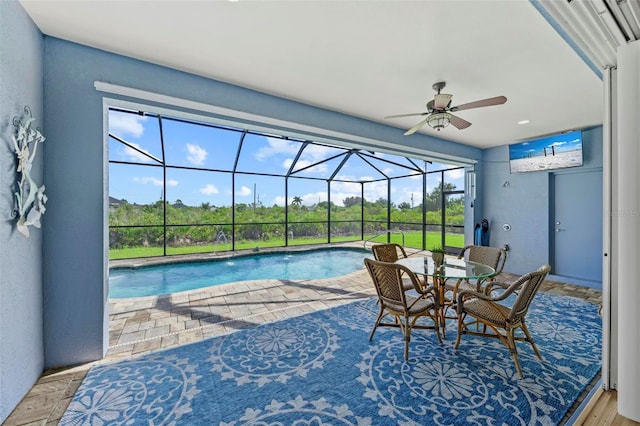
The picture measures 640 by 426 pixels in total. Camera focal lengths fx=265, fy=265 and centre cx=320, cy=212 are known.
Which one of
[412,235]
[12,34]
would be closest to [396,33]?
[12,34]

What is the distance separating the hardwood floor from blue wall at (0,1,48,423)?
151 inches

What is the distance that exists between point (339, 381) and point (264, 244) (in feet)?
25.1

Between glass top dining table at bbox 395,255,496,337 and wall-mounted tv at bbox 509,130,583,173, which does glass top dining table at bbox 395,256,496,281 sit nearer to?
glass top dining table at bbox 395,255,496,337

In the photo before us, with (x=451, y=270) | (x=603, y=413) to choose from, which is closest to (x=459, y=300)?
(x=451, y=270)

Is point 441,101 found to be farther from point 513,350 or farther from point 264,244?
point 264,244

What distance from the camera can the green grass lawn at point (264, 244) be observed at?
764 cm

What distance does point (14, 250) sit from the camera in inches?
74.0

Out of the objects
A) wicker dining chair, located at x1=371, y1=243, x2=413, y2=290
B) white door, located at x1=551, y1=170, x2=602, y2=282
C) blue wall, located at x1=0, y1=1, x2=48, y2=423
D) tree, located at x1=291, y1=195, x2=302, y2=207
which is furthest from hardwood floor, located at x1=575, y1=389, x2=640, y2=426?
tree, located at x1=291, y1=195, x2=302, y2=207

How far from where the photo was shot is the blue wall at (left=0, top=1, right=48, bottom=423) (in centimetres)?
175

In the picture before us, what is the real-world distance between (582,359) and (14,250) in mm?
4797

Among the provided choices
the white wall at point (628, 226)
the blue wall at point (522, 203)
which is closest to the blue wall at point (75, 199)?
the white wall at point (628, 226)

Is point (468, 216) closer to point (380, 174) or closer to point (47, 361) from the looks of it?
point (380, 174)

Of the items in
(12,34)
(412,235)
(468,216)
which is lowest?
(412,235)

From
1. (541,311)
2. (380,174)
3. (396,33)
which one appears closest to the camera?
(396,33)
